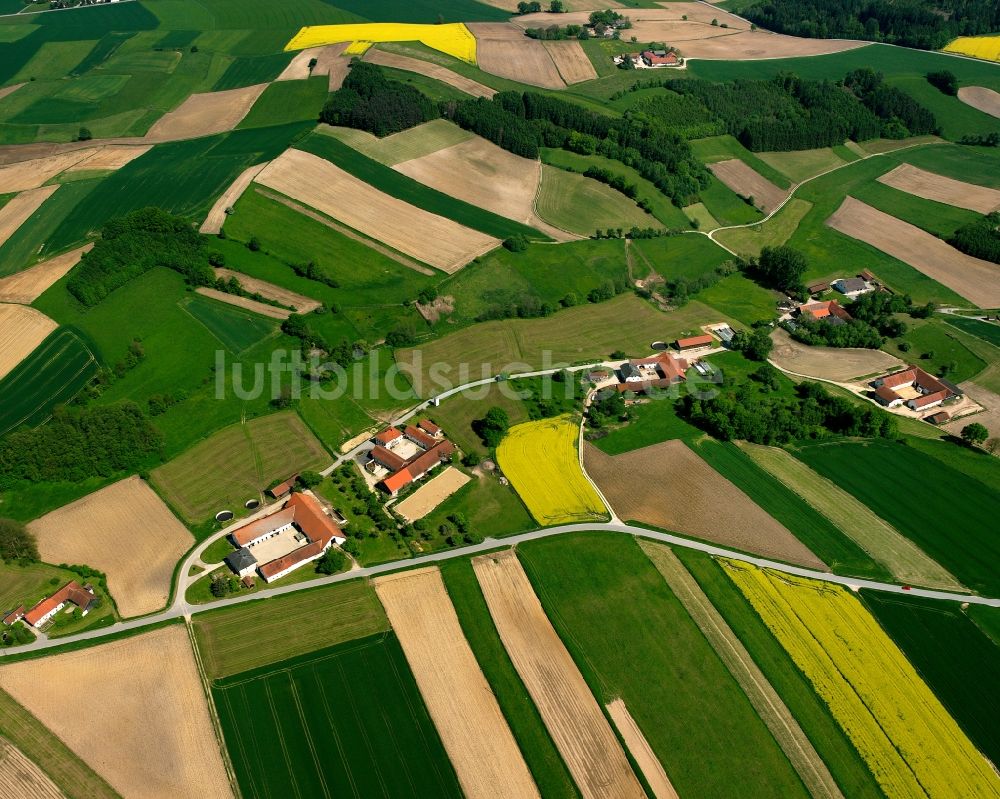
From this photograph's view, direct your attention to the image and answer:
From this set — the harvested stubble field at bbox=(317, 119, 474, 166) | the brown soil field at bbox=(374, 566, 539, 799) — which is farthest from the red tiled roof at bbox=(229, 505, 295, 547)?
the harvested stubble field at bbox=(317, 119, 474, 166)

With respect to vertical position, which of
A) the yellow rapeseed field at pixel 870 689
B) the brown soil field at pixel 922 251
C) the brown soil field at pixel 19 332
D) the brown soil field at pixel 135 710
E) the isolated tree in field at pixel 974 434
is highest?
the brown soil field at pixel 19 332

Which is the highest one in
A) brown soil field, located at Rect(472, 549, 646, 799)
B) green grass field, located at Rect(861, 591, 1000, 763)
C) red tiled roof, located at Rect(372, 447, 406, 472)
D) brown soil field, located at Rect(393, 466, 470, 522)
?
red tiled roof, located at Rect(372, 447, 406, 472)

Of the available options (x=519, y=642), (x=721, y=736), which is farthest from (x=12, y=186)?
(x=721, y=736)

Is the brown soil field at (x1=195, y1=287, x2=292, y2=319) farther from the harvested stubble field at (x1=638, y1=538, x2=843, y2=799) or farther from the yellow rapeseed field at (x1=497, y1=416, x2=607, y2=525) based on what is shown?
the harvested stubble field at (x1=638, y1=538, x2=843, y2=799)

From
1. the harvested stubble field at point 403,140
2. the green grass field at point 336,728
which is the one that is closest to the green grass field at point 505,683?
the green grass field at point 336,728

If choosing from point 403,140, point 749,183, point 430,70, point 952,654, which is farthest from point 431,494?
point 430,70

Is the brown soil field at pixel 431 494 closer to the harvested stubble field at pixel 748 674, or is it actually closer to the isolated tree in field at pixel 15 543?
the harvested stubble field at pixel 748 674
